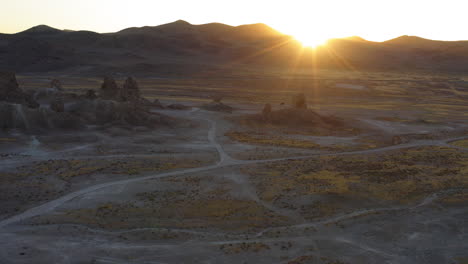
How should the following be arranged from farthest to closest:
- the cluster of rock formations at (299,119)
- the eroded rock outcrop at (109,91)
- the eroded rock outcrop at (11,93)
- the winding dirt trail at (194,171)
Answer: the eroded rock outcrop at (109,91) → the cluster of rock formations at (299,119) → the eroded rock outcrop at (11,93) → the winding dirt trail at (194,171)

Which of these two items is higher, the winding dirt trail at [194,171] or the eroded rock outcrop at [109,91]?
the eroded rock outcrop at [109,91]

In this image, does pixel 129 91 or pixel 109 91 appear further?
pixel 109 91

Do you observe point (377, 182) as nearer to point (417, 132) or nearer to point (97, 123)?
point (417, 132)

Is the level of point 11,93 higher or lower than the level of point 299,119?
higher

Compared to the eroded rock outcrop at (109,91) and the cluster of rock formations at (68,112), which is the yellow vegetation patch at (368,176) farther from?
the eroded rock outcrop at (109,91)

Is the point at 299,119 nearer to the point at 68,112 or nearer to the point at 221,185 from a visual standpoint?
the point at 221,185

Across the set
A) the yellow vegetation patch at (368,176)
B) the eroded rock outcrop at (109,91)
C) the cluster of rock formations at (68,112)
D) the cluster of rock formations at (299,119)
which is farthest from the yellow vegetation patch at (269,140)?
the eroded rock outcrop at (109,91)

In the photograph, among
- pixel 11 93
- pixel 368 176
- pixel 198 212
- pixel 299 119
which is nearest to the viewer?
pixel 198 212

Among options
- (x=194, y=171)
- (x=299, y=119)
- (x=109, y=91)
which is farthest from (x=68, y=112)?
(x=299, y=119)

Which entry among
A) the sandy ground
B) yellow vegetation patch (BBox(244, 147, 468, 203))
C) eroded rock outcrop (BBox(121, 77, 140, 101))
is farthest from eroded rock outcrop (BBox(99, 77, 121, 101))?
yellow vegetation patch (BBox(244, 147, 468, 203))
